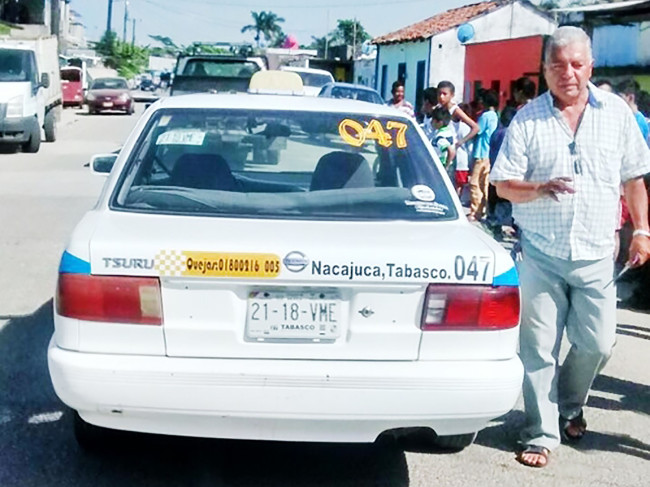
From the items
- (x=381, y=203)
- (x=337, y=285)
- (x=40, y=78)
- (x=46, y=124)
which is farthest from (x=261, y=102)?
(x=46, y=124)

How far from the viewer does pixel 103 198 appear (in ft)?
14.1

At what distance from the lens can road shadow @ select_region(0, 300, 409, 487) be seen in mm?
4340

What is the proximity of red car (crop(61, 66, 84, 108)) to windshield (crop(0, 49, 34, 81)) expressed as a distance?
19691 mm

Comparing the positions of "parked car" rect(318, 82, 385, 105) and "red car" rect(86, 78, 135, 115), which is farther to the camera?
"red car" rect(86, 78, 135, 115)

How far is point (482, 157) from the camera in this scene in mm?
11789

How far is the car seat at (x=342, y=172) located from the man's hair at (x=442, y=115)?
6.03m

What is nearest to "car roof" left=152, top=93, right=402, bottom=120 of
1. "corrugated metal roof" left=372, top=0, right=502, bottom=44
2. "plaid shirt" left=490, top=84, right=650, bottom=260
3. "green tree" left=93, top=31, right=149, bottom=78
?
"plaid shirt" left=490, top=84, right=650, bottom=260

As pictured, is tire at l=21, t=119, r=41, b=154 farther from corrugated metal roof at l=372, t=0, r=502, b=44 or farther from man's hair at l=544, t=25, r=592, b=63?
man's hair at l=544, t=25, r=592, b=63

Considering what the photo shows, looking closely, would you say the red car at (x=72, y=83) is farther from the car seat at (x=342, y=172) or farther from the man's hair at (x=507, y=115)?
the car seat at (x=342, y=172)

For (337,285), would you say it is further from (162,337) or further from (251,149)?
(251,149)

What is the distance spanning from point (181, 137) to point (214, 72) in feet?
47.7

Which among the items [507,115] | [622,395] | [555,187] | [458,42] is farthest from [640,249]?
[458,42]

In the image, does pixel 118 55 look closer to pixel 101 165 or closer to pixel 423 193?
pixel 101 165

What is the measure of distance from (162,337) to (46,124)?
2099 centimetres
